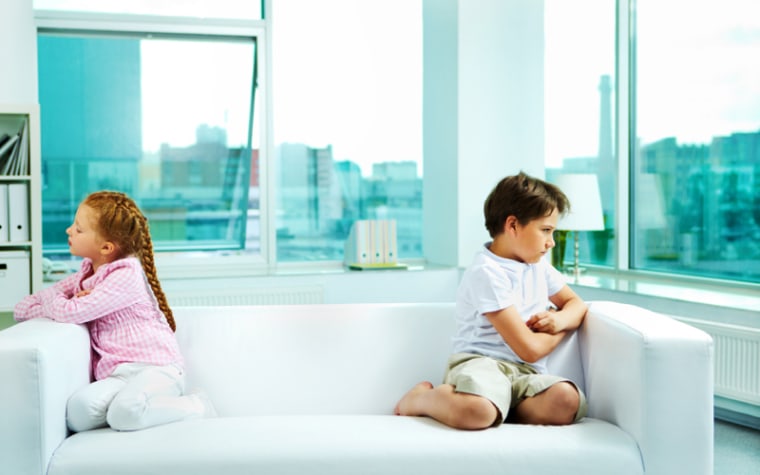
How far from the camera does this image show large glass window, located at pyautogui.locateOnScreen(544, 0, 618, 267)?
199 inches

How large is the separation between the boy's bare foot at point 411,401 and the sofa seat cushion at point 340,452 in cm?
27

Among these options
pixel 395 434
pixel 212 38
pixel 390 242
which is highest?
pixel 212 38

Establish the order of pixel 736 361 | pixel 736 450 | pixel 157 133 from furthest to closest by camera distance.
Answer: pixel 157 133 → pixel 736 361 → pixel 736 450

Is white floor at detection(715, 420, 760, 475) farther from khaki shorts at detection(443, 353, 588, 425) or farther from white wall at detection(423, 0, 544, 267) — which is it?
white wall at detection(423, 0, 544, 267)

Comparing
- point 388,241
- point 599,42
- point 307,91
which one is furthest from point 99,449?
point 599,42

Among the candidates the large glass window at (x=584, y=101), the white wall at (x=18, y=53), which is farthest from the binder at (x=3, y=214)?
the large glass window at (x=584, y=101)

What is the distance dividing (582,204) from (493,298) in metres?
2.27

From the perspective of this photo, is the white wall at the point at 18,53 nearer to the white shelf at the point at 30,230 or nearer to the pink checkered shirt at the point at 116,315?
the white shelf at the point at 30,230

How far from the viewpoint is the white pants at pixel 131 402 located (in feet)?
6.83

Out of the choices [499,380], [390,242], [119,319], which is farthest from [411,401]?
[390,242]

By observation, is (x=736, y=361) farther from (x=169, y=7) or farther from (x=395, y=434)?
(x=169, y=7)

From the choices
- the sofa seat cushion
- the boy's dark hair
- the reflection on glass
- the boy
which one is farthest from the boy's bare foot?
the reflection on glass

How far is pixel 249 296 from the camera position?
4.70 meters

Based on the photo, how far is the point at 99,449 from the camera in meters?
1.99
